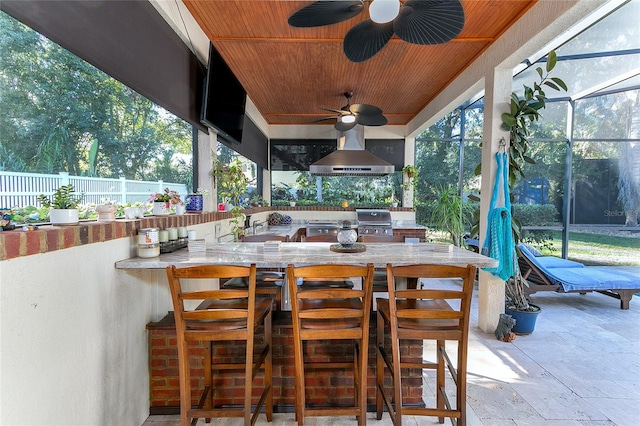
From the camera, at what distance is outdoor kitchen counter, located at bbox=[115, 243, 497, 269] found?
5.34 feet

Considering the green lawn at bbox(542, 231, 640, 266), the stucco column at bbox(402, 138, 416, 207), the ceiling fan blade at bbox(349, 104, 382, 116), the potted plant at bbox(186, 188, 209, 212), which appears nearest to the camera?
the potted plant at bbox(186, 188, 209, 212)

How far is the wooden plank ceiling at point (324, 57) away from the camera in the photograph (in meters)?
2.38

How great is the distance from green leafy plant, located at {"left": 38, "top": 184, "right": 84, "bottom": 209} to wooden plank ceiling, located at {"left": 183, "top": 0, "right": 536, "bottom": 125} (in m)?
1.73

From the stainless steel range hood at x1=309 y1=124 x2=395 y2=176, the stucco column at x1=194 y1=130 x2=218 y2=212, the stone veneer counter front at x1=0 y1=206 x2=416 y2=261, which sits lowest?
the stone veneer counter front at x1=0 y1=206 x2=416 y2=261

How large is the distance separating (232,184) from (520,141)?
2.94 metres

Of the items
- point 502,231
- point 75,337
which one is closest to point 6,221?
point 75,337

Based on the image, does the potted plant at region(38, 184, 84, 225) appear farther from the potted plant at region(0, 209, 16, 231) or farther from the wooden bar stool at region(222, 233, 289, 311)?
the wooden bar stool at region(222, 233, 289, 311)

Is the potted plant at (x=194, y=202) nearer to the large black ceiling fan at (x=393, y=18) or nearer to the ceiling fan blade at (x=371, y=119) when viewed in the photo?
the large black ceiling fan at (x=393, y=18)

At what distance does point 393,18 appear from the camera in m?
1.88

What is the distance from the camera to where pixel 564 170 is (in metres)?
5.11

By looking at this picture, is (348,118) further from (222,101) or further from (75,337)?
(75,337)

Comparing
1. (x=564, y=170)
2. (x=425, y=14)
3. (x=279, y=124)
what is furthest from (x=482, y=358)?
(x=279, y=124)

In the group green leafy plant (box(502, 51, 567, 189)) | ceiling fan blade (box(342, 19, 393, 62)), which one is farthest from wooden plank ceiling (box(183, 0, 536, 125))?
green leafy plant (box(502, 51, 567, 189))

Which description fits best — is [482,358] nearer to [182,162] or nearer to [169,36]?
[182,162]
